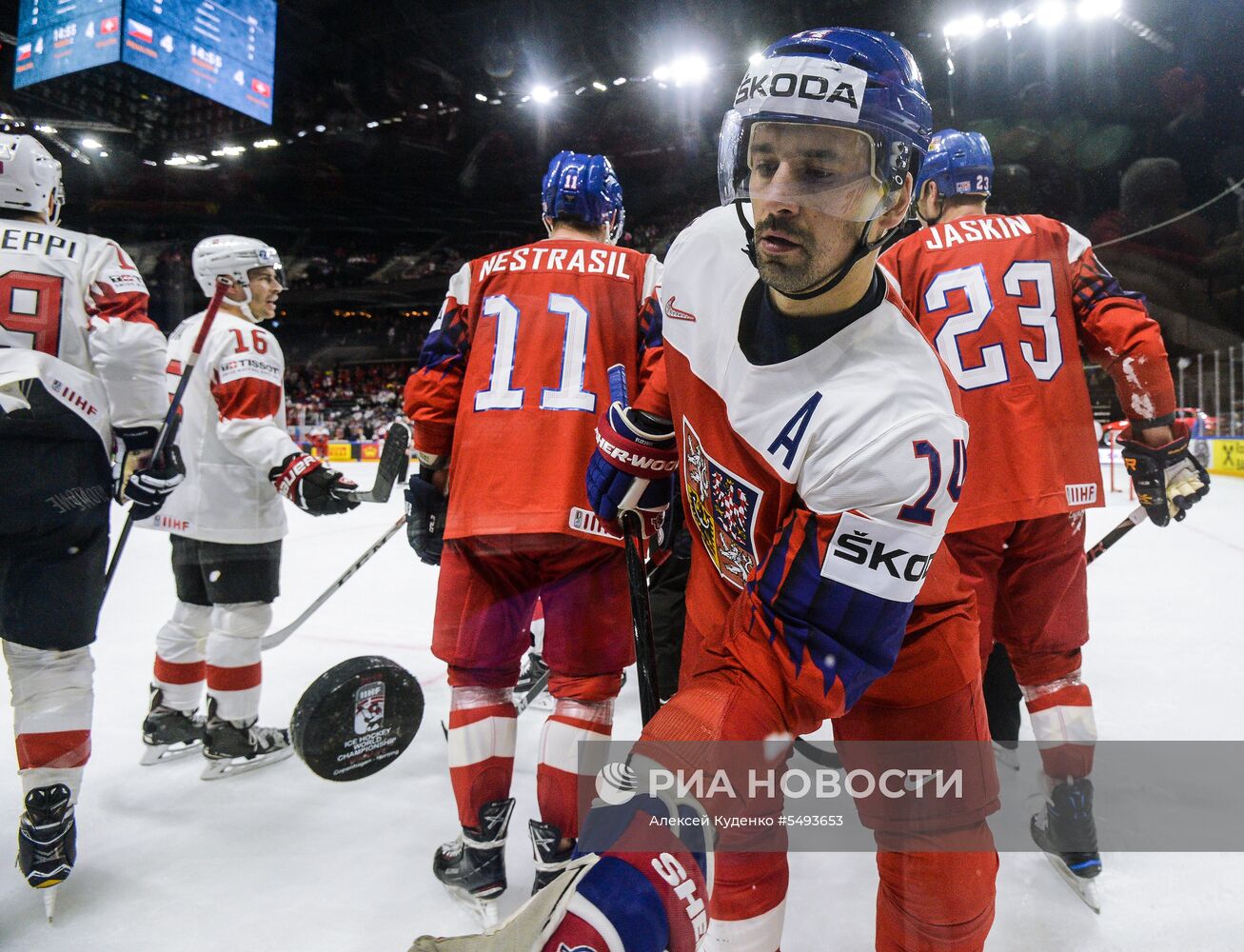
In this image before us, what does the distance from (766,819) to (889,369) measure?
22.0 inches

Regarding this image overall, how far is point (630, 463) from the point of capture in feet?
3.78

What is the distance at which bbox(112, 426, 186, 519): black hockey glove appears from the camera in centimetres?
162

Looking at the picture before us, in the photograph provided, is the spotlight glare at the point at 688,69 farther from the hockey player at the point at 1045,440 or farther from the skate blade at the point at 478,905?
the skate blade at the point at 478,905

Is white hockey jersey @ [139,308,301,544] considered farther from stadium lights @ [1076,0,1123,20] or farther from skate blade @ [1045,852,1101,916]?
stadium lights @ [1076,0,1123,20]

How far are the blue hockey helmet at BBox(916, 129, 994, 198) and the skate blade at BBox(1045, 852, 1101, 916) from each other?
56.3 inches

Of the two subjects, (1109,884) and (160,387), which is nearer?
(1109,884)

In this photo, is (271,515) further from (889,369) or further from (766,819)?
(889,369)

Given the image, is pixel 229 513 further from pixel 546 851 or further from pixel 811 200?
pixel 811 200

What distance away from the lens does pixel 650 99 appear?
12.0m

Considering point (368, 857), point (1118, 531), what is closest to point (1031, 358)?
point (1118, 531)

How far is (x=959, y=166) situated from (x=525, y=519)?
1254 millimetres

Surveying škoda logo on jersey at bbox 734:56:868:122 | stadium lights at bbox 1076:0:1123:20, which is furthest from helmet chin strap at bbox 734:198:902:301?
stadium lights at bbox 1076:0:1123:20

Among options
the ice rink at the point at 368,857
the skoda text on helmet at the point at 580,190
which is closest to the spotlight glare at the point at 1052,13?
the ice rink at the point at 368,857

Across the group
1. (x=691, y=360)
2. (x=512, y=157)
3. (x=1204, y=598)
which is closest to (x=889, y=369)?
(x=691, y=360)
